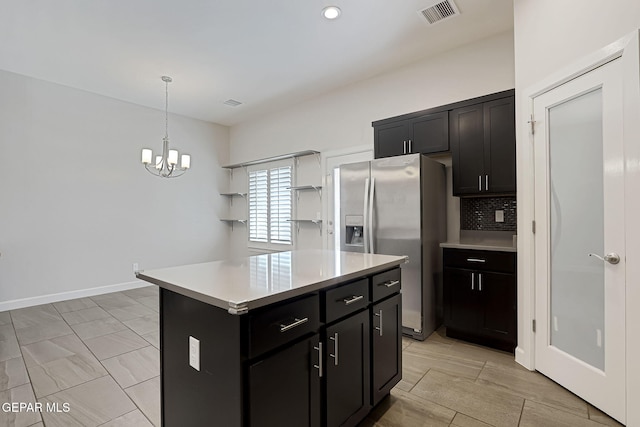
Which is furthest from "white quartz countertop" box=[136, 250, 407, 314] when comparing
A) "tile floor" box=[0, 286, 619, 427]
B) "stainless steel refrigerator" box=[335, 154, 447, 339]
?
"stainless steel refrigerator" box=[335, 154, 447, 339]

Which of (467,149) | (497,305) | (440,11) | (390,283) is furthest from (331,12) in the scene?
(497,305)

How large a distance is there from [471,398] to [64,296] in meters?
5.24

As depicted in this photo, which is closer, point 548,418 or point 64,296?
point 548,418

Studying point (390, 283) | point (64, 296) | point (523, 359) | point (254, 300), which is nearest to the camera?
point (254, 300)

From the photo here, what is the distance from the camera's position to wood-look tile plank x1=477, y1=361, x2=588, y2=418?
79.6 inches

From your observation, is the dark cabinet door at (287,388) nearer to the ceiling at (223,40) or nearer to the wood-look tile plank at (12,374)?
the wood-look tile plank at (12,374)

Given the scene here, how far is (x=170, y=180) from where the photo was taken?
18.4ft

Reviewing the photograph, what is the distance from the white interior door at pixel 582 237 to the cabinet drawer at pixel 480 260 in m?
0.29

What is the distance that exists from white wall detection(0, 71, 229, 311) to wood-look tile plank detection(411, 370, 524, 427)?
15.9ft

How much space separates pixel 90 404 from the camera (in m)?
2.05

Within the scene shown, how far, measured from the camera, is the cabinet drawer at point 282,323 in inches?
46.6

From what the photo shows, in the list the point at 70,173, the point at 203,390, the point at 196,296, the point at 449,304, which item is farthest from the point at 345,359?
the point at 70,173

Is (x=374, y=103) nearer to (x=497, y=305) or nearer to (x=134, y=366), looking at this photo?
(x=497, y=305)

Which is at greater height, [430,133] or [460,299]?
[430,133]
